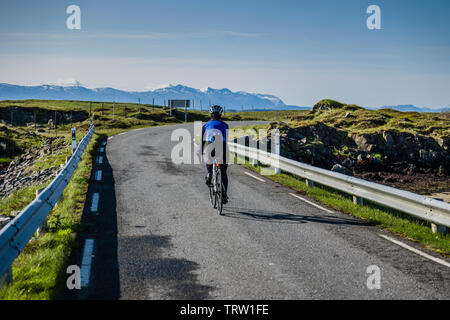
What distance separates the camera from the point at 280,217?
8031 millimetres

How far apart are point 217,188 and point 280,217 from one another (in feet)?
4.83

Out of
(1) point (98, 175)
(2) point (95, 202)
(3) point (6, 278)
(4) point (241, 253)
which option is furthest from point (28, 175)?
(4) point (241, 253)

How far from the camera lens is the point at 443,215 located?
22.0 feet

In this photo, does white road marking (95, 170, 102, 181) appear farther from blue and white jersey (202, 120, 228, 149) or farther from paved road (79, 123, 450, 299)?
blue and white jersey (202, 120, 228, 149)

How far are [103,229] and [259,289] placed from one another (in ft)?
11.6

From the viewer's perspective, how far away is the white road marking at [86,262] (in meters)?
4.79

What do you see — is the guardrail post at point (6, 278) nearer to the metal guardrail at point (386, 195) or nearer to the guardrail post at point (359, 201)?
the metal guardrail at point (386, 195)

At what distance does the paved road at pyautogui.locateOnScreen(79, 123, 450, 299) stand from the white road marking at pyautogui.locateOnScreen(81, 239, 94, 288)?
0.25 feet

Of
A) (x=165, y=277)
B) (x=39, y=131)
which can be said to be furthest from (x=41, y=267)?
(x=39, y=131)

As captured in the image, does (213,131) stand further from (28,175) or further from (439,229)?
(28,175)

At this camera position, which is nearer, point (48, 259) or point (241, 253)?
point (48, 259)

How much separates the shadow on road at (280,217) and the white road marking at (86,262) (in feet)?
9.81

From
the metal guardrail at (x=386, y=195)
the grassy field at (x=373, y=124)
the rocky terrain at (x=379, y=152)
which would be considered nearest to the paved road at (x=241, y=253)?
the metal guardrail at (x=386, y=195)
